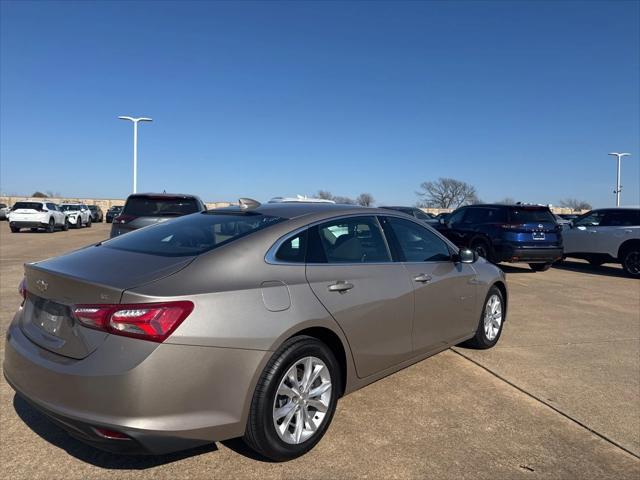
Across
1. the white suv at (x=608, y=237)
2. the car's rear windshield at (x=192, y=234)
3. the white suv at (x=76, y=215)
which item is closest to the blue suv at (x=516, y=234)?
the white suv at (x=608, y=237)

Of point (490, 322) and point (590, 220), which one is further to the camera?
point (590, 220)

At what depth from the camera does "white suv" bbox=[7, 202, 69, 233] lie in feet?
79.0

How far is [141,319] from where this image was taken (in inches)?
95.1

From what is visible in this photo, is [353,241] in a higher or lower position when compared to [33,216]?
lower

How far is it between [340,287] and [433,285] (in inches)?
49.4

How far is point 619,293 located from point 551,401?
6726mm

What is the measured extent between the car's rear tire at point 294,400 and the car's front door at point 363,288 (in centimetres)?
28

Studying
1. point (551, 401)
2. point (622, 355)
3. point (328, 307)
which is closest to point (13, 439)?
point (328, 307)

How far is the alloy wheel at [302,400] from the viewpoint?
289 cm

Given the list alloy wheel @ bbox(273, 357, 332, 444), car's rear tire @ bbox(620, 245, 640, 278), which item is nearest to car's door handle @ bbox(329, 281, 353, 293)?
A: alloy wheel @ bbox(273, 357, 332, 444)

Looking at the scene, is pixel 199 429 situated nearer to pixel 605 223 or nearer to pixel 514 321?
pixel 514 321

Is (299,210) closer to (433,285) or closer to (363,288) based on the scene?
(363,288)

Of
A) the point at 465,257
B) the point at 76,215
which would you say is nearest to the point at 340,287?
the point at 465,257

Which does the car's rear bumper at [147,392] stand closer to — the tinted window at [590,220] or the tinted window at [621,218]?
the tinted window at [621,218]
